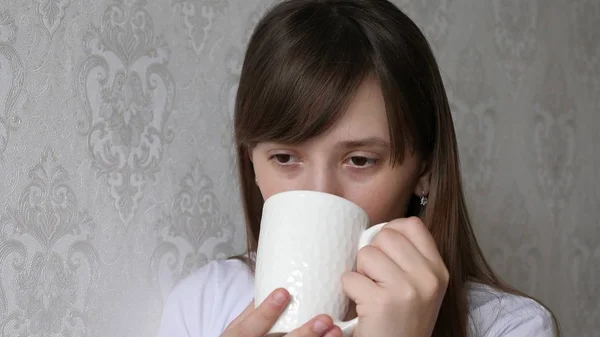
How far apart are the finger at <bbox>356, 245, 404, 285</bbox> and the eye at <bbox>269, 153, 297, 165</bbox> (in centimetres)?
24

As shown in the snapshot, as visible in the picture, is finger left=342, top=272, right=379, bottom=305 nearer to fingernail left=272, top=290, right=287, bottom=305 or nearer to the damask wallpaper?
fingernail left=272, top=290, right=287, bottom=305

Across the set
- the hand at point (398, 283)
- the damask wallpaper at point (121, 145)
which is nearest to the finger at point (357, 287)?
the hand at point (398, 283)

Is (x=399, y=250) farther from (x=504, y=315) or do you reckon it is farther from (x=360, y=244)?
(x=504, y=315)

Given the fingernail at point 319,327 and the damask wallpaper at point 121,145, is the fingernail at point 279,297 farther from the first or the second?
the damask wallpaper at point 121,145

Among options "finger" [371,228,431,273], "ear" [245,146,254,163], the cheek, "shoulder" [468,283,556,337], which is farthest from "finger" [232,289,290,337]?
"shoulder" [468,283,556,337]

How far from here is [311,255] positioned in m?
0.68

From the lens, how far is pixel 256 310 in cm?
69

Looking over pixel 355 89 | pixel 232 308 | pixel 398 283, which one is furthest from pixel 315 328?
pixel 232 308

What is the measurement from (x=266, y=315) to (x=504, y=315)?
506 millimetres

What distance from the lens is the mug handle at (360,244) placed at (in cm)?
69

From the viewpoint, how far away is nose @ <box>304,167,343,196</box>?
2.84 ft

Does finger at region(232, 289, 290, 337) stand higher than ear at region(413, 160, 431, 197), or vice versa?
ear at region(413, 160, 431, 197)

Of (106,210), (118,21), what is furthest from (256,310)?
(118,21)

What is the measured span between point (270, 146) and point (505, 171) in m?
0.76
